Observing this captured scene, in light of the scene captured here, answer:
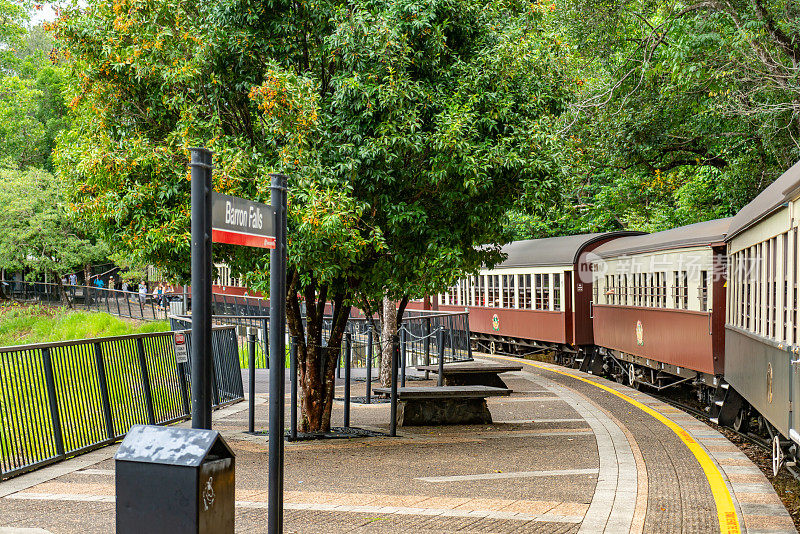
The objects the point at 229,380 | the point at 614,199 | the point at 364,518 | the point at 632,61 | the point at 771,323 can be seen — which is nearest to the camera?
the point at 364,518

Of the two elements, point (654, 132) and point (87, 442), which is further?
point (654, 132)

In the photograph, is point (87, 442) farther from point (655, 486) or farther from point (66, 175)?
point (655, 486)

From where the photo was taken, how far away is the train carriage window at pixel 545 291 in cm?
2311

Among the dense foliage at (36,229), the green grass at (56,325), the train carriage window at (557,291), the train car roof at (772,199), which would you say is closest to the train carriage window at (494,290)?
the train carriage window at (557,291)

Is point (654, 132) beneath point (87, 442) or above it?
above

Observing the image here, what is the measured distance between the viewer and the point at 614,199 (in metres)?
30.5

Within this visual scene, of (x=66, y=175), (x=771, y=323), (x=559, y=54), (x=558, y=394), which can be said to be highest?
(x=559, y=54)

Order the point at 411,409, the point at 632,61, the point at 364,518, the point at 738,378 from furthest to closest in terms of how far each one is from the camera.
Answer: the point at 632,61, the point at 411,409, the point at 738,378, the point at 364,518

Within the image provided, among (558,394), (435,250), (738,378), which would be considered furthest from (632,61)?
(435,250)

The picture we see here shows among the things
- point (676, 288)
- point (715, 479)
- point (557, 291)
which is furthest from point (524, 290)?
point (715, 479)

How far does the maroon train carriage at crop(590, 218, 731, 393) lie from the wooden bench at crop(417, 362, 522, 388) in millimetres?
2832

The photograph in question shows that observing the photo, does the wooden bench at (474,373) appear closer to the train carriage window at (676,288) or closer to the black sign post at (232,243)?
the train carriage window at (676,288)

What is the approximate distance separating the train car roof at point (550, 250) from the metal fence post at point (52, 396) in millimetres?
15141

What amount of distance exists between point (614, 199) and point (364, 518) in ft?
83.5
